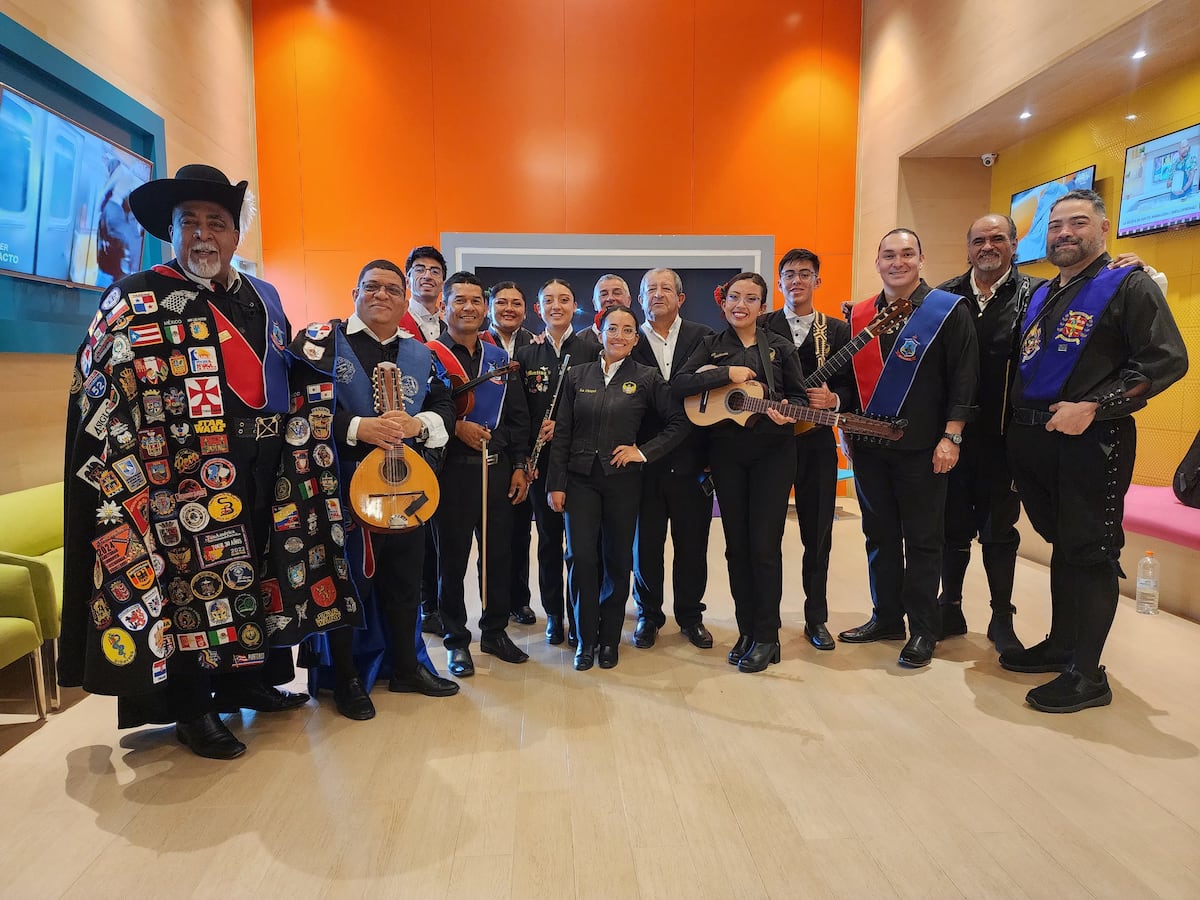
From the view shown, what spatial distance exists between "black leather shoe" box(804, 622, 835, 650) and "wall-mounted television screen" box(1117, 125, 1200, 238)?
343cm

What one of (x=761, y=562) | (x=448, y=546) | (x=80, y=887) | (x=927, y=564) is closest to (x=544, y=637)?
(x=448, y=546)

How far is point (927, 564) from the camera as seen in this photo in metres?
3.06

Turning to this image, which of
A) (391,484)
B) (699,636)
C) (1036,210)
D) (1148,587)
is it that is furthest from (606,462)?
(1036,210)

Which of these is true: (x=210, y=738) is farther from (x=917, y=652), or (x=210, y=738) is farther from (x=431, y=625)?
(x=917, y=652)

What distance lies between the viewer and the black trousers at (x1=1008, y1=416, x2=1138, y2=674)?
254 cm

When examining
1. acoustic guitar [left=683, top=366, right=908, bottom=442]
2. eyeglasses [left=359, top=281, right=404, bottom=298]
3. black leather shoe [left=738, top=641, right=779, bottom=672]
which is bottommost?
black leather shoe [left=738, top=641, right=779, bottom=672]

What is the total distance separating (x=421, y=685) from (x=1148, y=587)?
3.73m

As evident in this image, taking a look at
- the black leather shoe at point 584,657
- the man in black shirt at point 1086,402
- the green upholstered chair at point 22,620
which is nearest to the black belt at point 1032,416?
the man in black shirt at point 1086,402

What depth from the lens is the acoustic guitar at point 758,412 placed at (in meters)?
2.88

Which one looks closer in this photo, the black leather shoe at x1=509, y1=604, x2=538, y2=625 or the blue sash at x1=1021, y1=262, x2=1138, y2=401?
the blue sash at x1=1021, y1=262, x2=1138, y2=401

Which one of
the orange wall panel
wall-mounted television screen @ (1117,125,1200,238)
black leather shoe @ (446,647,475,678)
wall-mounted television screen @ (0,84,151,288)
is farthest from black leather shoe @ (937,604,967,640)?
wall-mounted television screen @ (0,84,151,288)

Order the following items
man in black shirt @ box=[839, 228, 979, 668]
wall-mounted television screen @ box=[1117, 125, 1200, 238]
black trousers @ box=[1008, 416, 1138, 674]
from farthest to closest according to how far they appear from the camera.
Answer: wall-mounted television screen @ box=[1117, 125, 1200, 238] < man in black shirt @ box=[839, 228, 979, 668] < black trousers @ box=[1008, 416, 1138, 674]

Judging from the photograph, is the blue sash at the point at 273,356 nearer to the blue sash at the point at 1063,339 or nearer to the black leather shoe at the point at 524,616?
the black leather shoe at the point at 524,616

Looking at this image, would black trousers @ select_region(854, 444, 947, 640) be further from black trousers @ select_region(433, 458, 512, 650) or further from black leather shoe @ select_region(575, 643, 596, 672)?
black trousers @ select_region(433, 458, 512, 650)
